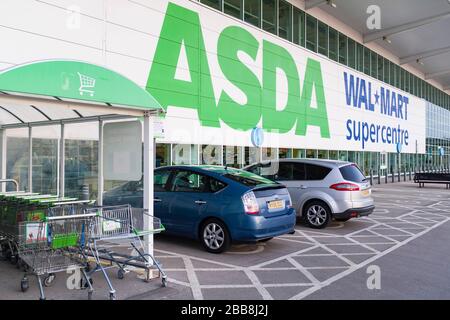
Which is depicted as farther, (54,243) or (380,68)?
(380,68)

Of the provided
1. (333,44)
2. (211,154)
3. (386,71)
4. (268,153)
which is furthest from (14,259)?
(386,71)

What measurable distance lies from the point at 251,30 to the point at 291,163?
25.9 ft

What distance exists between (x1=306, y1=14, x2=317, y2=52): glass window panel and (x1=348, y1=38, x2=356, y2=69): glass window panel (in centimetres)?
472

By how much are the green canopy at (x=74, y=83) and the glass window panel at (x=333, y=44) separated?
1921 centimetres

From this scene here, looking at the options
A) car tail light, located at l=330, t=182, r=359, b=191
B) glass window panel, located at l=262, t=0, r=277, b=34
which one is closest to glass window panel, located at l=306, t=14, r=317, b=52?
glass window panel, located at l=262, t=0, r=277, b=34

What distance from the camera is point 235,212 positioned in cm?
694

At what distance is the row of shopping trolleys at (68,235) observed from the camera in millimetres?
4902

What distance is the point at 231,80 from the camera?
50.3 feet

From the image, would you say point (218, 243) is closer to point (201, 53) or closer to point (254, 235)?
point (254, 235)

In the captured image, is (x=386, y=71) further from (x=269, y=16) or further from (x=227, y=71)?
(x=227, y=71)

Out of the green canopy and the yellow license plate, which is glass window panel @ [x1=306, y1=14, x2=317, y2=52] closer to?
the yellow license plate

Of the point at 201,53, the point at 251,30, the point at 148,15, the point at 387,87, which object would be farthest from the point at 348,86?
the point at 148,15

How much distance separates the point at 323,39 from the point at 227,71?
9.34 m

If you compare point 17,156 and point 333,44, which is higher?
point 333,44
